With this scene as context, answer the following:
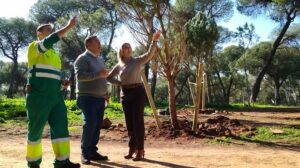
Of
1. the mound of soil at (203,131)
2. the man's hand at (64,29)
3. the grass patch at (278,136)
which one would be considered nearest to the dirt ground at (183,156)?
the mound of soil at (203,131)

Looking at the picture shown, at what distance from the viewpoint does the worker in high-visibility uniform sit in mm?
4410

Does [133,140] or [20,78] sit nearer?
[133,140]

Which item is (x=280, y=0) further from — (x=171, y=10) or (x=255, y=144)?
(x=255, y=144)

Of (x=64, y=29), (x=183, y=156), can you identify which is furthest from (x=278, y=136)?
(x=64, y=29)

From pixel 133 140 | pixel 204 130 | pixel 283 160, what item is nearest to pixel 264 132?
pixel 204 130

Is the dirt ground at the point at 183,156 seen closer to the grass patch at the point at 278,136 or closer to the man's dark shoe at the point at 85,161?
the man's dark shoe at the point at 85,161

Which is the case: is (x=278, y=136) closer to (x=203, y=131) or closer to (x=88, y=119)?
(x=203, y=131)

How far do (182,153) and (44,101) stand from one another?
8.56 feet

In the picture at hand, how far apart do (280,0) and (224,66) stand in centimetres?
3237

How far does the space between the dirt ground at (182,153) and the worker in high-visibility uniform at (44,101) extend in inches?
25.0

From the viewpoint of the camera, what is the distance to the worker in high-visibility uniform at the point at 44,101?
4.41 m

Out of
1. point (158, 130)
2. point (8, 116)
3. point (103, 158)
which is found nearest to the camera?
point (103, 158)

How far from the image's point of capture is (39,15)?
4516cm

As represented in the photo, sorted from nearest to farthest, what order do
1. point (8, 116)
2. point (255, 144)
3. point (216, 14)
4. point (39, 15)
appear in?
point (255, 144) → point (8, 116) → point (216, 14) → point (39, 15)
